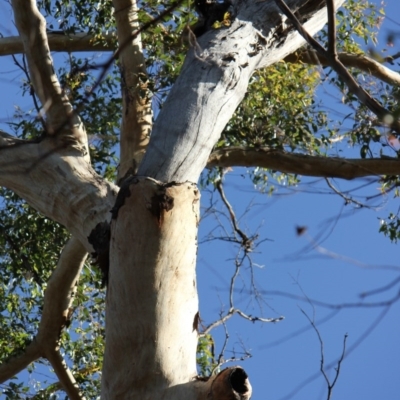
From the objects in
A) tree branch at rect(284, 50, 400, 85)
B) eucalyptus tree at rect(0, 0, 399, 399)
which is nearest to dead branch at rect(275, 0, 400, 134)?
eucalyptus tree at rect(0, 0, 399, 399)

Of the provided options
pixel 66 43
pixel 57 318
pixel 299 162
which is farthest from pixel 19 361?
pixel 66 43

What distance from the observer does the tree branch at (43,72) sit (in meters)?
4.10

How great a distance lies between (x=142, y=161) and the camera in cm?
327

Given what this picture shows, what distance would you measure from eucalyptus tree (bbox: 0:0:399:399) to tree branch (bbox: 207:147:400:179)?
1 cm

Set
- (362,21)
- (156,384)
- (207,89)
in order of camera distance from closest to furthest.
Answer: (156,384)
(207,89)
(362,21)

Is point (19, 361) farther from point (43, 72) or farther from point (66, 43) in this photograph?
point (66, 43)

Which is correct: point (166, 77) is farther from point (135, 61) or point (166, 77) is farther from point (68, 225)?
point (68, 225)

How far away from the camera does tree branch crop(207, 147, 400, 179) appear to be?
16.6ft

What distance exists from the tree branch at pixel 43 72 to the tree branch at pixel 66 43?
1.75 m

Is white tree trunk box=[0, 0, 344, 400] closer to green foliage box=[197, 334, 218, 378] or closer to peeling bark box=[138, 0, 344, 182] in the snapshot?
peeling bark box=[138, 0, 344, 182]

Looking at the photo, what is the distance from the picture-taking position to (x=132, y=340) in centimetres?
283

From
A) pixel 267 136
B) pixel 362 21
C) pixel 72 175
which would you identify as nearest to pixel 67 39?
pixel 267 136

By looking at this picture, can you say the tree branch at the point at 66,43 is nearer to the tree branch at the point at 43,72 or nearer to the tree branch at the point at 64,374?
the tree branch at the point at 43,72

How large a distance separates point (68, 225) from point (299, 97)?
3.39 m
